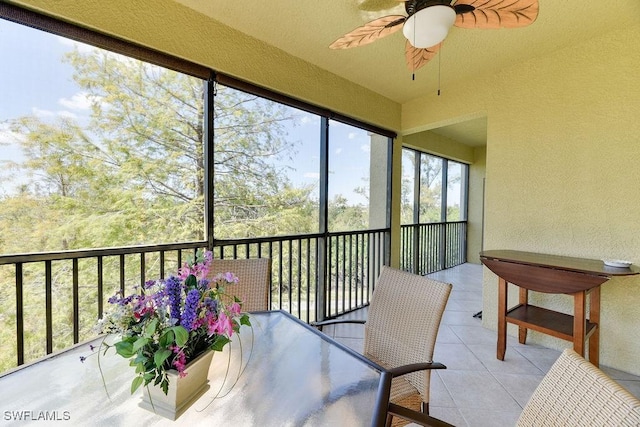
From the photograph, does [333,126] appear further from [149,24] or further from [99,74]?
[99,74]

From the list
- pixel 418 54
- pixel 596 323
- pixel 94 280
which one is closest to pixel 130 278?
pixel 94 280

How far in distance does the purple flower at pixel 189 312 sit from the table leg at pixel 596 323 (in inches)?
107

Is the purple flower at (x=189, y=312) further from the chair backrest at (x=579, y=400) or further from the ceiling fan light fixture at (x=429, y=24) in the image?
the ceiling fan light fixture at (x=429, y=24)

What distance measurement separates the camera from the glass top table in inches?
28.6

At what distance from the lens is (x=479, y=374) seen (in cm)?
201

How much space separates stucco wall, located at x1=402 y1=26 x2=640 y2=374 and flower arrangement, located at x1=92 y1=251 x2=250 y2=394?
2835 mm

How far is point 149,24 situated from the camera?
1.71 m

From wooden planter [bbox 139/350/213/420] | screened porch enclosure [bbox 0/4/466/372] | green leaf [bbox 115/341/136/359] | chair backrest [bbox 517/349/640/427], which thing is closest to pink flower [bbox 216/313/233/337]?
wooden planter [bbox 139/350/213/420]

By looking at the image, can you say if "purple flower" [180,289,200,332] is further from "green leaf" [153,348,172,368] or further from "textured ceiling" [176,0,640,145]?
"textured ceiling" [176,0,640,145]

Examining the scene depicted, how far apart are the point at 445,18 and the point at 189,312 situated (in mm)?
1783

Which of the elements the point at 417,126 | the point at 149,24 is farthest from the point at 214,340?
the point at 417,126

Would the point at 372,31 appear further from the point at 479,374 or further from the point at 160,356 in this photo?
the point at 479,374

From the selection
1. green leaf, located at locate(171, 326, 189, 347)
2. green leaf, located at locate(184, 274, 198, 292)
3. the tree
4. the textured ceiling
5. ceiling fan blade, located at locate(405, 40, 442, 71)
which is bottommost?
green leaf, located at locate(171, 326, 189, 347)

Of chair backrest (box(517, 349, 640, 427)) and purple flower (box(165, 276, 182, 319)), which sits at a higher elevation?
purple flower (box(165, 276, 182, 319))
